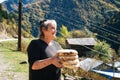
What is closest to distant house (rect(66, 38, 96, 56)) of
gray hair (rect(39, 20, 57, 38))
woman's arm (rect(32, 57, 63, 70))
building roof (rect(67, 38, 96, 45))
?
building roof (rect(67, 38, 96, 45))

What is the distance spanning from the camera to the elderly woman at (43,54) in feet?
12.7

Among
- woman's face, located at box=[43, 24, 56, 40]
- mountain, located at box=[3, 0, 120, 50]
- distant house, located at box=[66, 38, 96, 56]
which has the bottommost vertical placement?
mountain, located at box=[3, 0, 120, 50]

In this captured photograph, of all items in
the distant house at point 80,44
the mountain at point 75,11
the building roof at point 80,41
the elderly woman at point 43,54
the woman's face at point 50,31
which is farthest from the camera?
the mountain at point 75,11

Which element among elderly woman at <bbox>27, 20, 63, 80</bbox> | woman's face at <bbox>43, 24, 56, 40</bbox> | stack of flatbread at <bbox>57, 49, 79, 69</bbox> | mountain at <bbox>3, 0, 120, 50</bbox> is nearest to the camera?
stack of flatbread at <bbox>57, 49, 79, 69</bbox>

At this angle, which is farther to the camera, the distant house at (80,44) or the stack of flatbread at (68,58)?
the distant house at (80,44)

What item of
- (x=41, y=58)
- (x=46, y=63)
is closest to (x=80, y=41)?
(x=41, y=58)

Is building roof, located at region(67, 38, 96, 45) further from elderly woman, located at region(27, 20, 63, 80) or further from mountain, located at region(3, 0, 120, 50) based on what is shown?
mountain, located at region(3, 0, 120, 50)

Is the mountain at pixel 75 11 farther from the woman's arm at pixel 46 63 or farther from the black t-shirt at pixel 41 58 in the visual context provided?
the woman's arm at pixel 46 63

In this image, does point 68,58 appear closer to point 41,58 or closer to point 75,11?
point 41,58

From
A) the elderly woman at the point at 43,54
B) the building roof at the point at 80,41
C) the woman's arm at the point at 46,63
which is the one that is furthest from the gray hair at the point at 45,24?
the building roof at the point at 80,41

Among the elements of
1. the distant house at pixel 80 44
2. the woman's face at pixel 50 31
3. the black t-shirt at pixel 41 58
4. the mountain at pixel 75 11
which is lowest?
the mountain at pixel 75 11

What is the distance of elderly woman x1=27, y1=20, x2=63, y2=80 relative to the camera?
3877mm

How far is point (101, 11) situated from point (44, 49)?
6616 inches

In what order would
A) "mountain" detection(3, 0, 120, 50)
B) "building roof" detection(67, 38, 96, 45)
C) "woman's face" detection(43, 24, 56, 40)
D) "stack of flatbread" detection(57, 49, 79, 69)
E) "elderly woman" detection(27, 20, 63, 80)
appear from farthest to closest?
"mountain" detection(3, 0, 120, 50)
"building roof" detection(67, 38, 96, 45)
"woman's face" detection(43, 24, 56, 40)
"elderly woman" detection(27, 20, 63, 80)
"stack of flatbread" detection(57, 49, 79, 69)
